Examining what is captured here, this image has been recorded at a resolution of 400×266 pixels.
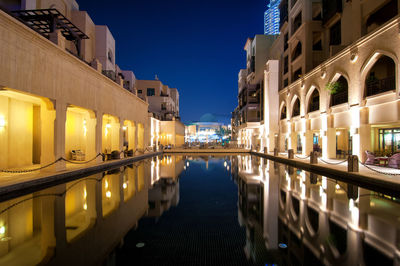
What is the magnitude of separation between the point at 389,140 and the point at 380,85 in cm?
683

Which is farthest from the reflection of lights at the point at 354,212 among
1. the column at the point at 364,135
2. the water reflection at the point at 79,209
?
the column at the point at 364,135

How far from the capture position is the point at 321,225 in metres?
5.22

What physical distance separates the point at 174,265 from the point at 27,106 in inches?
636

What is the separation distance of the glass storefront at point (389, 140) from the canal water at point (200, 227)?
12.8 metres

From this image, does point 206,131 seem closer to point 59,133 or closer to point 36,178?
point 59,133

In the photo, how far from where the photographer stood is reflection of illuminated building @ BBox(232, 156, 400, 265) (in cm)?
394

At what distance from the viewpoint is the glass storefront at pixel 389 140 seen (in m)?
17.4

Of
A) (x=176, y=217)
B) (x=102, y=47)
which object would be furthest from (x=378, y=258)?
(x=102, y=47)

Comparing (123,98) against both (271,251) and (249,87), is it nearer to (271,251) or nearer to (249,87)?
(271,251)

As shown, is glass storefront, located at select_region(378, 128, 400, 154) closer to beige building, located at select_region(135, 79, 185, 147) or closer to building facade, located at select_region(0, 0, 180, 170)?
building facade, located at select_region(0, 0, 180, 170)

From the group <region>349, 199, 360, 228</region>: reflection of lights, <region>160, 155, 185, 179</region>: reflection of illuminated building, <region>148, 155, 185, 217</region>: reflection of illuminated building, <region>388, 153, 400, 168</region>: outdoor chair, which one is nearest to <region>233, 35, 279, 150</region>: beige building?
<region>160, 155, 185, 179</region>: reflection of illuminated building

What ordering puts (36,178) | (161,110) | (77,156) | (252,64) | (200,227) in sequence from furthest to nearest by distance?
1. (161,110)
2. (252,64)
3. (77,156)
4. (36,178)
5. (200,227)

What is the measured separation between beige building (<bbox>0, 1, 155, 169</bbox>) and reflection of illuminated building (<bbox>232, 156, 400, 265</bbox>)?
1057cm


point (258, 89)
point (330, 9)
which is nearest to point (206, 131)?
point (258, 89)
